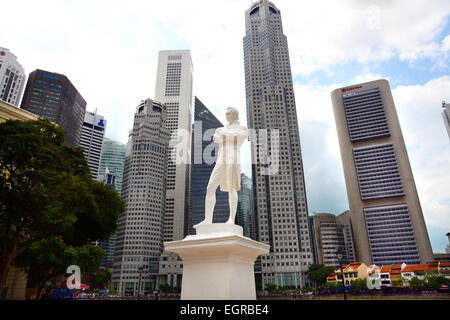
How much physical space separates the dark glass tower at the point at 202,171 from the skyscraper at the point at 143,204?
44.5 ft

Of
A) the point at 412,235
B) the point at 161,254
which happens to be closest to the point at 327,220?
the point at 412,235

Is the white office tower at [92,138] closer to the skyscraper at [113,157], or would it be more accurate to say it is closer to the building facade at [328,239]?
the skyscraper at [113,157]

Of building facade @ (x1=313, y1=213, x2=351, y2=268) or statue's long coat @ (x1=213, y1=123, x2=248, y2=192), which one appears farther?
building facade @ (x1=313, y1=213, x2=351, y2=268)

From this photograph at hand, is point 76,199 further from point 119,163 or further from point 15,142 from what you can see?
point 119,163

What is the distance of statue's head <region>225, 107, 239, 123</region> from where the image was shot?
26.5 feet

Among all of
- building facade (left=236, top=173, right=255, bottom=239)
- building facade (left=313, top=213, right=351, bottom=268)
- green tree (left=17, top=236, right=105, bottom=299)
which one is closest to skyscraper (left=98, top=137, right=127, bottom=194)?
building facade (left=236, top=173, right=255, bottom=239)

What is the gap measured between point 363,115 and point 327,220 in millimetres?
51590

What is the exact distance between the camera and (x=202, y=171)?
394ft

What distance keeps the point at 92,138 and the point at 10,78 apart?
5454 centimetres

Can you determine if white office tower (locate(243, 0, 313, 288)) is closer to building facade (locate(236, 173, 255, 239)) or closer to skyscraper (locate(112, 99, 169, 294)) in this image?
building facade (locate(236, 173, 255, 239))

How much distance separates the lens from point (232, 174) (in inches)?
301

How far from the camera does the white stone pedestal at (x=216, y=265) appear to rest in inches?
242

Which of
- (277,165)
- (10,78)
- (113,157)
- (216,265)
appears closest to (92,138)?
(113,157)

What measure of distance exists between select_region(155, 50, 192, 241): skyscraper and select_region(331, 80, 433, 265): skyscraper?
72795 mm
